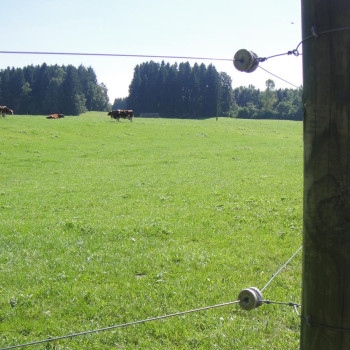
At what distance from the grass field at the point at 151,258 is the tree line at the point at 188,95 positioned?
9928 centimetres

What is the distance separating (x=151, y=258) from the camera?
7.27 meters

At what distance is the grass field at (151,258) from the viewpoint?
4826mm

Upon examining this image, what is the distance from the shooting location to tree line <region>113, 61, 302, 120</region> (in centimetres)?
11619

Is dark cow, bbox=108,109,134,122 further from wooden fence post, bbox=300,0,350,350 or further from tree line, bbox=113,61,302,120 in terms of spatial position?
wooden fence post, bbox=300,0,350,350

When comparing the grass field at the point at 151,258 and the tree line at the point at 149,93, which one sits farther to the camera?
the tree line at the point at 149,93

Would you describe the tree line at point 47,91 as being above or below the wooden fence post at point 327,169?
above

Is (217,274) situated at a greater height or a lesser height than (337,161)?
lesser

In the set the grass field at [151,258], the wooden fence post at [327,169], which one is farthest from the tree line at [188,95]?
the wooden fence post at [327,169]

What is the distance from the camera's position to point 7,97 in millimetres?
118062

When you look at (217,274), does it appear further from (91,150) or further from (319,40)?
(91,150)

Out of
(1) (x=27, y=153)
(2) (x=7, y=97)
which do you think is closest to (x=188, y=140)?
(1) (x=27, y=153)

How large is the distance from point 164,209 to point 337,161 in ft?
31.9

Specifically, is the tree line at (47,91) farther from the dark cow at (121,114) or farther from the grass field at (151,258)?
the grass field at (151,258)

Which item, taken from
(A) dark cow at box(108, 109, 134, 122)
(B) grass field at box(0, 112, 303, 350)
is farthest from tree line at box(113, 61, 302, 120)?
(B) grass field at box(0, 112, 303, 350)
